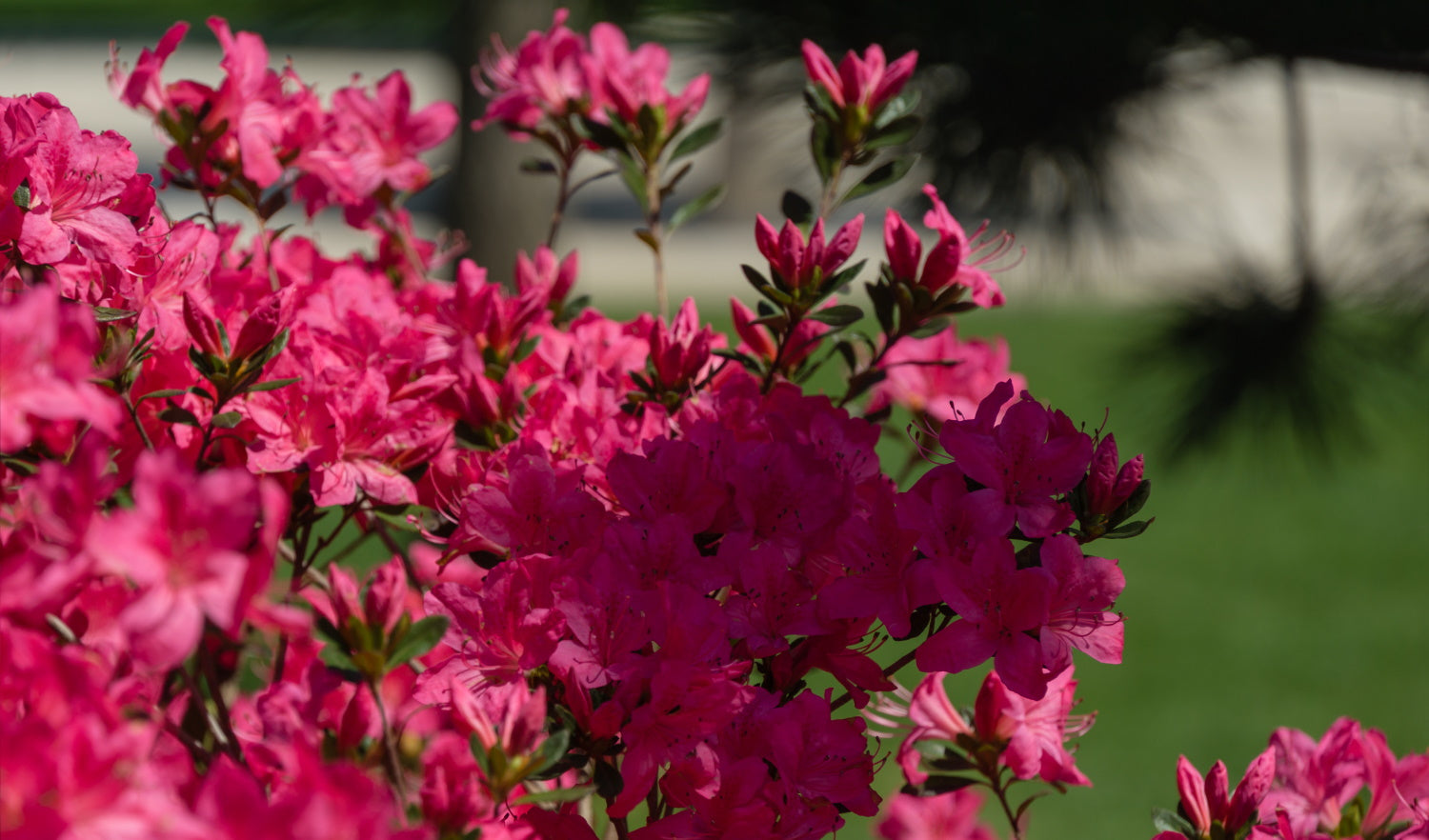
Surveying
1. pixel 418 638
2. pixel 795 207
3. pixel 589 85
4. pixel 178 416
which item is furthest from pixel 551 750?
pixel 589 85

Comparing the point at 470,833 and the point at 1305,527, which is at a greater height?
the point at 470,833

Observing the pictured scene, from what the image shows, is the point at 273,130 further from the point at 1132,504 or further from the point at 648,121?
the point at 1132,504

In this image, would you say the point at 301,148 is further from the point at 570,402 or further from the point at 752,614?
the point at 752,614

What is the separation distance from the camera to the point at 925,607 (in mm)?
958

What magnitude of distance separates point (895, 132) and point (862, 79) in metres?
0.06

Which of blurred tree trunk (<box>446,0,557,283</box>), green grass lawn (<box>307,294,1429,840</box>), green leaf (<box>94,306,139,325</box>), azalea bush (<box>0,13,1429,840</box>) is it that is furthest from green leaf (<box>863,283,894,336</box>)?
blurred tree trunk (<box>446,0,557,283</box>)

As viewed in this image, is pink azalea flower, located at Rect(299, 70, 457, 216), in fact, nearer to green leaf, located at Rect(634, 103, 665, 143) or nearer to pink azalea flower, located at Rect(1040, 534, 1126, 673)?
green leaf, located at Rect(634, 103, 665, 143)

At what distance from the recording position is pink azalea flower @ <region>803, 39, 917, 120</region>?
1.25m

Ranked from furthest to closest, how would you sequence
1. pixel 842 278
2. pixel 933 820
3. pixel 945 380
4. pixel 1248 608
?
1. pixel 1248 608
2. pixel 933 820
3. pixel 945 380
4. pixel 842 278

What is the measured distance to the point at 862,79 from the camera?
1.26m

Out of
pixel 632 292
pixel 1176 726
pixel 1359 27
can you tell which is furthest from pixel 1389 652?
pixel 632 292

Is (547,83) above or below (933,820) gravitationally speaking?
above

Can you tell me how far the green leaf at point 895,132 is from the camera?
4.21 ft

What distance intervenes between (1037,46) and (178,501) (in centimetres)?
153
